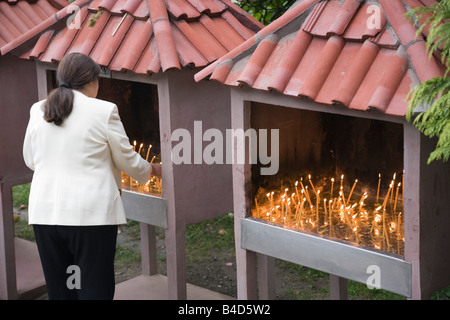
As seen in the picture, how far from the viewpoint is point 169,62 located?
436 cm

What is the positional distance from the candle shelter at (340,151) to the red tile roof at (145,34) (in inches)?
23.1

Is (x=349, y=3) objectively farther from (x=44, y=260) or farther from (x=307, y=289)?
(x=307, y=289)

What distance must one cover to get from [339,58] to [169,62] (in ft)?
3.88

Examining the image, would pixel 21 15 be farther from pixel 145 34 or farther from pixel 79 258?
pixel 79 258

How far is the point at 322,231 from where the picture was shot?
4133 millimetres

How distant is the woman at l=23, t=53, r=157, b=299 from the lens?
3789 mm

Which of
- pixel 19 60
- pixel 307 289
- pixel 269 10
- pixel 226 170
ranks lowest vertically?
pixel 307 289

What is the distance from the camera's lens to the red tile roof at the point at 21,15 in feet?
18.6

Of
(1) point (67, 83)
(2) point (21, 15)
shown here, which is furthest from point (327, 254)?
(2) point (21, 15)

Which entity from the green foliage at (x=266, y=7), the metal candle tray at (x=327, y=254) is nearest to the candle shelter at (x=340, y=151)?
the metal candle tray at (x=327, y=254)

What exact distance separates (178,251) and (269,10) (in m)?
2.87

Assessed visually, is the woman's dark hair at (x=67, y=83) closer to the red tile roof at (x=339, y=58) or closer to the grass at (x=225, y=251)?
the red tile roof at (x=339, y=58)

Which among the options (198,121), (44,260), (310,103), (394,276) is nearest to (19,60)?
(198,121)

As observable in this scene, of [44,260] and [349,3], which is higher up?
[349,3]
